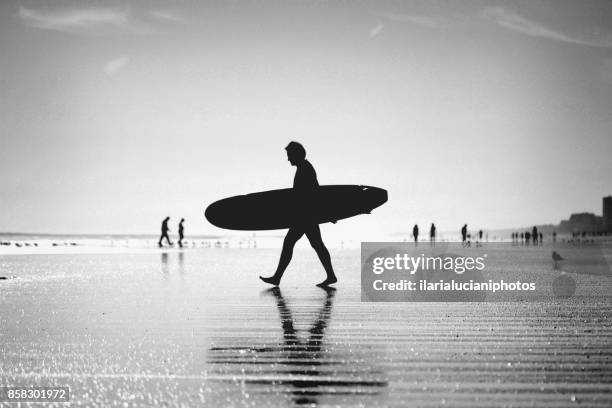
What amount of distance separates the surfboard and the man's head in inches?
26.4

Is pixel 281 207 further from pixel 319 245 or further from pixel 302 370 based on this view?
pixel 302 370

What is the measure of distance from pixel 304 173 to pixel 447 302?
3.72 m

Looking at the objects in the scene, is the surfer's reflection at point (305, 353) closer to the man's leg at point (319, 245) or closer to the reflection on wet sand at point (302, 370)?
the reflection on wet sand at point (302, 370)

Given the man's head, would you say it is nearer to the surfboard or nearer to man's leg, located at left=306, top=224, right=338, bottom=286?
the surfboard

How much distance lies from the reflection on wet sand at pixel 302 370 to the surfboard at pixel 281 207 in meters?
5.95

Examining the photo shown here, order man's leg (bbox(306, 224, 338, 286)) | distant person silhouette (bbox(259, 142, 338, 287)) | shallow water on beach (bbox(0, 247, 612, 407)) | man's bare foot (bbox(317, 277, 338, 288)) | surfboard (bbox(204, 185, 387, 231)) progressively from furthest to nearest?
surfboard (bbox(204, 185, 387, 231)) < man's bare foot (bbox(317, 277, 338, 288)) < man's leg (bbox(306, 224, 338, 286)) < distant person silhouette (bbox(259, 142, 338, 287)) < shallow water on beach (bbox(0, 247, 612, 407))

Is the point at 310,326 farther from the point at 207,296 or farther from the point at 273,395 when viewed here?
the point at 207,296

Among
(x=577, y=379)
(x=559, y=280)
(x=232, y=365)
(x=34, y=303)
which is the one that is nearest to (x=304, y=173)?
(x=34, y=303)

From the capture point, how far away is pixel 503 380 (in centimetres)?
421

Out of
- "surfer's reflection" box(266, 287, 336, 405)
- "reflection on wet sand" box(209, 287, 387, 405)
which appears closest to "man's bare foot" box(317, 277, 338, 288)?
"surfer's reflection" box(266, 287, 336, 405)

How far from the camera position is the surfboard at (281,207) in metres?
12.2

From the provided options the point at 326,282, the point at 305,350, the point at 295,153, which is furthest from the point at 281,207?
the point at 305,350

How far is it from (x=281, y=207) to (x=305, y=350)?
731 centimetres

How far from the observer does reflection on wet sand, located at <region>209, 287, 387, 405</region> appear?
3.93 m
